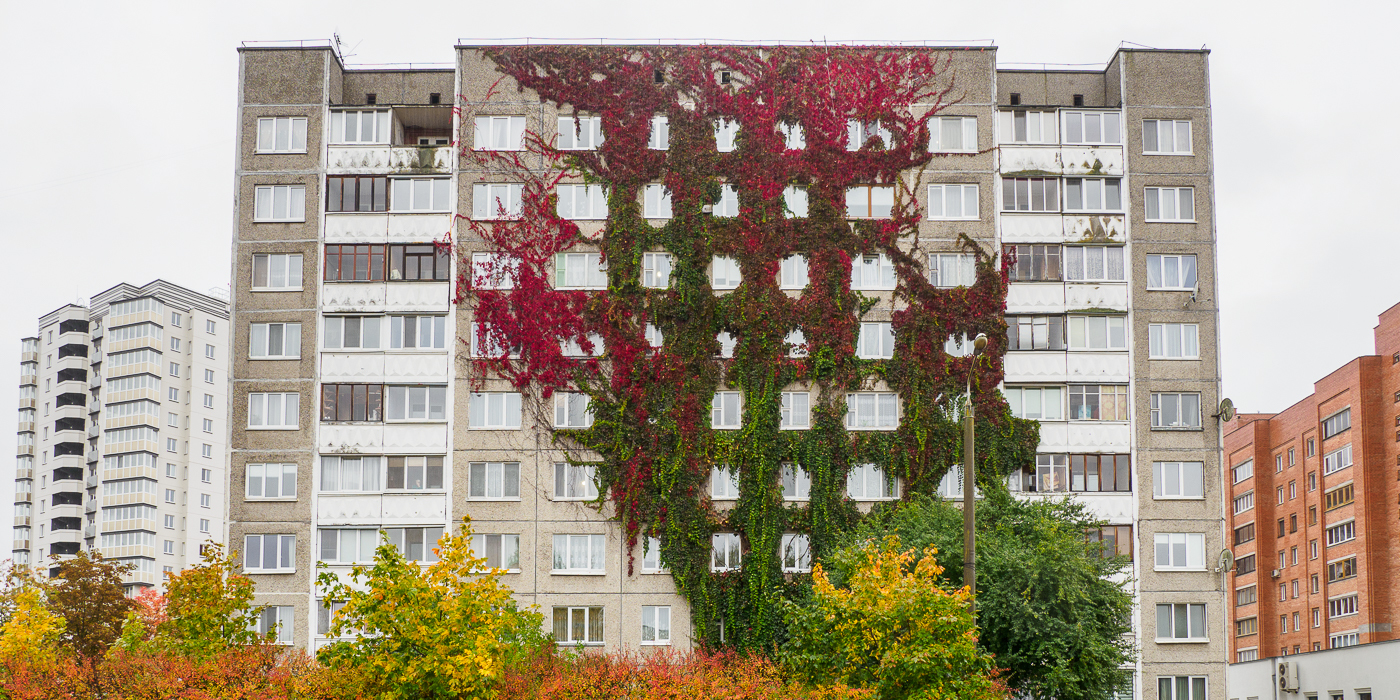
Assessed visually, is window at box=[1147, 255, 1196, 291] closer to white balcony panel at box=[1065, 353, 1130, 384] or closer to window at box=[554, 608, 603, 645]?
white balcony panel at box=[1065, 353, 1130, 384]

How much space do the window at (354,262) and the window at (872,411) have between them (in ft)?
70.3

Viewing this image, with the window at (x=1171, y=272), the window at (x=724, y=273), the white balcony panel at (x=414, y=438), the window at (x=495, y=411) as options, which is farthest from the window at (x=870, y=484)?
the white balcony panel at (x=414, y=438)

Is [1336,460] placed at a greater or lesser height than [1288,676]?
greater

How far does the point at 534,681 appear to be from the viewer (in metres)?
37.1

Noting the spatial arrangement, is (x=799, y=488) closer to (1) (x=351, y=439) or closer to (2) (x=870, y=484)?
(2) (x=870, y=484)

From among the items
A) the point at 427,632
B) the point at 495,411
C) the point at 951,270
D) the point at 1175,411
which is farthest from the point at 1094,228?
the point at 427,632

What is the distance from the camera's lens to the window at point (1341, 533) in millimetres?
93812

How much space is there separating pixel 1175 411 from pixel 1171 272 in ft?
20.3

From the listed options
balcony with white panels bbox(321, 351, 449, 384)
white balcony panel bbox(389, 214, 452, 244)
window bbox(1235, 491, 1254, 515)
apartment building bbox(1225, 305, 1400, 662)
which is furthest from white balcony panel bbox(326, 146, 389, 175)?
window bbox(1235, 491, 1254, 515)

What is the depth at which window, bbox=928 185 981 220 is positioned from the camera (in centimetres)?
5631

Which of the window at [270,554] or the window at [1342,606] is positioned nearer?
the window at [270,554]

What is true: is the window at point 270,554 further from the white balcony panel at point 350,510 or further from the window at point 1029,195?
the window at point 1029,195

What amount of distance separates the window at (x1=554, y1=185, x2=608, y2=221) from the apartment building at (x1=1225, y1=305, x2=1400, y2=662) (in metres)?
59.5

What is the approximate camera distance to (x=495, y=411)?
54.8 m
